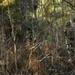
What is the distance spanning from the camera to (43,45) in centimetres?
483

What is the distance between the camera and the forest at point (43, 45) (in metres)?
4.75

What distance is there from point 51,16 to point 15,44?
76cm

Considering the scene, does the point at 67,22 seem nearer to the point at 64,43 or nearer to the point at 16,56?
the point at 64,43

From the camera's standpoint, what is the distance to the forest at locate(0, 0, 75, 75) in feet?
15.6

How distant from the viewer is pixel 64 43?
15.7ft

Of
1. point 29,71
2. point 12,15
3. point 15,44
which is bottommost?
point 29,71

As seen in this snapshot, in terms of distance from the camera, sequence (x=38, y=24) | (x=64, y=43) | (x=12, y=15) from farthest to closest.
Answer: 1. (x=12, y=15)
2. (x=38, y=24)
3. (x=64, y=43)

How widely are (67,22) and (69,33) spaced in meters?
0.20

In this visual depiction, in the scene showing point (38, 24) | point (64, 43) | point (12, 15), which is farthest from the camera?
point (12, 15)

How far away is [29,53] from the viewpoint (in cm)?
494

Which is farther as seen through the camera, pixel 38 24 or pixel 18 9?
pixel 18 9

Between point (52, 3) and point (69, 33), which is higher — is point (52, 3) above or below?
above

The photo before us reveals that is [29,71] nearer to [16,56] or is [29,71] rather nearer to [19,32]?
[16,56]

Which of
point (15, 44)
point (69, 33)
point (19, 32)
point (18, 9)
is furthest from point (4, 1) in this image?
point (69, 33)
